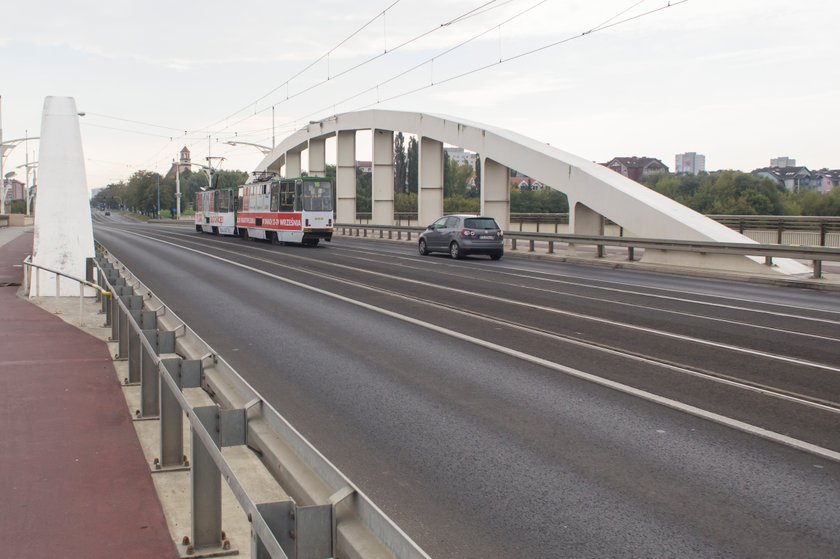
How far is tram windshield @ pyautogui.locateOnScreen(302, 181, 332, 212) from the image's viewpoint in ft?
128

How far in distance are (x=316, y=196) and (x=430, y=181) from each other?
26.9 ft

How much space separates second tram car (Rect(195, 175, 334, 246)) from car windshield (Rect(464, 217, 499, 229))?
11.3m

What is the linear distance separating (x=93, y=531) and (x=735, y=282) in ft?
66.4

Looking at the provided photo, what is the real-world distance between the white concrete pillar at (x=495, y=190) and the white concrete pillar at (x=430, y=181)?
5544 mm

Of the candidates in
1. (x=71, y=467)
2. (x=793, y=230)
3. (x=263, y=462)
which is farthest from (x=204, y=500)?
(x=793, y=230)

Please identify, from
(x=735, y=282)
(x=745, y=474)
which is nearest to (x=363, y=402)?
(x=745, y=474)

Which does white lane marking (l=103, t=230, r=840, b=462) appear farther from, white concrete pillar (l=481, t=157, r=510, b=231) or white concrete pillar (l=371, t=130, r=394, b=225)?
white concrete pillar (l=371, t=130, r=394, b=225)

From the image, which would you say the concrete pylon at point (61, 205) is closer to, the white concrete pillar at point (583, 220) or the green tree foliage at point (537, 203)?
the white concrete pillar at point (583, 220)

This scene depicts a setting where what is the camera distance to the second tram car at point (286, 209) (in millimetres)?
38969

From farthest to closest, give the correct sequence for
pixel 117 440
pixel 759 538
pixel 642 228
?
pixel 642 228, pixel 117 440, pixel 759 538

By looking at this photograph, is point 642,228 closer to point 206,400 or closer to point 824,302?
point 824,302

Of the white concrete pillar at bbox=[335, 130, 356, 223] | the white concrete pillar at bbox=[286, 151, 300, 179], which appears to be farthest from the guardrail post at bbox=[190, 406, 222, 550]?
the white concrete pillar at bbox=[286, 151, 300, 179]

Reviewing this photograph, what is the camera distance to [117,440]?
6.45 metres

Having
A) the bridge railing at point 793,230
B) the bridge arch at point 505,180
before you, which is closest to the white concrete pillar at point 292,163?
the bridge arch at point 505,180
